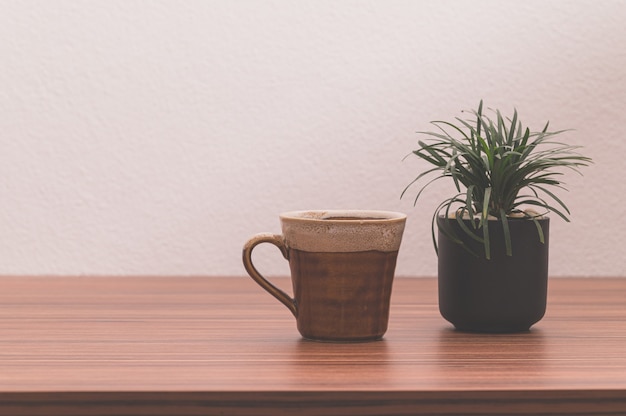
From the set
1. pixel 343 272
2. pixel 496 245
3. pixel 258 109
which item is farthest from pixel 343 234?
pixel 258 109

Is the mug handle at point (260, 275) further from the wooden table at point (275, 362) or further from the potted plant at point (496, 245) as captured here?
the potted plant at point (496, 245)

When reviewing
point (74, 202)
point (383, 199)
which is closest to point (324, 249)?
point (383, 199)

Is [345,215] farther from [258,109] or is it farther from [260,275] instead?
[258,109]

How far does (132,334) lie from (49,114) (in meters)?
0.53

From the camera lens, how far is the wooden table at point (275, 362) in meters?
0.54

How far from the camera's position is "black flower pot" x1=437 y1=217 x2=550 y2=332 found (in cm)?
74

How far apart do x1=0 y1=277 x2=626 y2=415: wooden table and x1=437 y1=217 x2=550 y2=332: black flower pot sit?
17 millimetres

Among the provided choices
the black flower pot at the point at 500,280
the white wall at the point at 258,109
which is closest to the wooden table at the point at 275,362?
the black flower pot at the point at 500,280

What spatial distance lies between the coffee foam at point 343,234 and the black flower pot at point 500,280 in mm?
77

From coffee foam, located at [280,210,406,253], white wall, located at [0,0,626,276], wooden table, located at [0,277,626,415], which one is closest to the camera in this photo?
wooden table, located at [0,277,626,415]

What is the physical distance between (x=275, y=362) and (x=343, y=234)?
0.13 m

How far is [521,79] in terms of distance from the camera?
1171 millimetres

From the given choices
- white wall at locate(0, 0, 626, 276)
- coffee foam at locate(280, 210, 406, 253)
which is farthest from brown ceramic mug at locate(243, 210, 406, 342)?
white wall at locate(0, 0, 626, 276)

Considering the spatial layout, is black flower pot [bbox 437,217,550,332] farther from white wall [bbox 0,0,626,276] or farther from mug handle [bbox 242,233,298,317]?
white wall [bbox 0,0,626,276]
